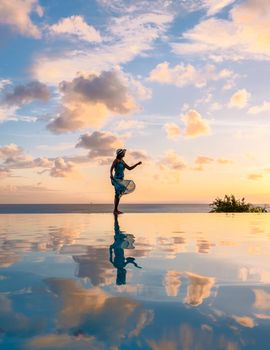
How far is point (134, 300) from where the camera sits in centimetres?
362

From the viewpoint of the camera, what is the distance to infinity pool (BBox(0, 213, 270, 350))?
2.76m

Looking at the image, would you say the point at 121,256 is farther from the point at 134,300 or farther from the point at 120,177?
the point at 120,177

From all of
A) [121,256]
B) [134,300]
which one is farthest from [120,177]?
[134,300]

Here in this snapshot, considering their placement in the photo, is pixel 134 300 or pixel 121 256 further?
pixel 121 256

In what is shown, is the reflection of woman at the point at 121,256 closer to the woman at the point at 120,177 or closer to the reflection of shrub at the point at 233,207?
the woman at the point at 120,177

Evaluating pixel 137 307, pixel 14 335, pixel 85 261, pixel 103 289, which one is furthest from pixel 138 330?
pixel 85 261

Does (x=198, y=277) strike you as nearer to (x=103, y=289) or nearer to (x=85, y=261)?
(x=103, y=289)

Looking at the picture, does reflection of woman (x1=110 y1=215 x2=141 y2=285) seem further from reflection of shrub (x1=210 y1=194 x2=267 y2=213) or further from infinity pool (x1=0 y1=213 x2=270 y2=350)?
reflection of shrub (x1=210 y1=194 x2=267 y2=213)

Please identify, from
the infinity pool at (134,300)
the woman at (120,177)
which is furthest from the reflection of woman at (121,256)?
the woman at (120,177)

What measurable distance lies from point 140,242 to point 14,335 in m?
5.37

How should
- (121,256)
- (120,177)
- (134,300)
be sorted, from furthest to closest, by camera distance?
(120,177) < (121,256) < (134,300)

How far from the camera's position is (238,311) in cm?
334

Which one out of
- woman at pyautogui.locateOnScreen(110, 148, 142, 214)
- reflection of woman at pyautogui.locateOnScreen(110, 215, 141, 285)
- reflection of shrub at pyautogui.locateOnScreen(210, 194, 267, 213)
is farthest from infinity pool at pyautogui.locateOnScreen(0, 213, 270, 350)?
reflection of shrub at pyautogui.locateOnScreen(210, 194, 267, 213)

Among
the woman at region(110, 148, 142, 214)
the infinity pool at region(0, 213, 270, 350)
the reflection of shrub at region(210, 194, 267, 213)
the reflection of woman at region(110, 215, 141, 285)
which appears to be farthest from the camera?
the reflection of shrub at region(210, 194, 267, 213)
